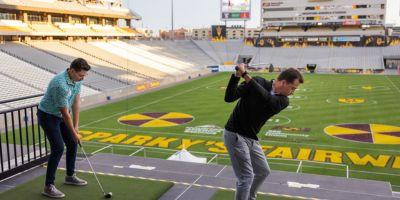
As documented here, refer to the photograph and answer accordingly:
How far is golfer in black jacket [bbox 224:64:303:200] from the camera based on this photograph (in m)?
4.78

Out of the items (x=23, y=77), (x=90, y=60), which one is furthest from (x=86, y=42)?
(x=23, y=77)

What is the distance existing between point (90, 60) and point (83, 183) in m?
41.0

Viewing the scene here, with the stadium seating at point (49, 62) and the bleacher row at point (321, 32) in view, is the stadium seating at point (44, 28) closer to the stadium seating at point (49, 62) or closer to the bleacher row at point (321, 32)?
the stadium seating at point (49, 62)

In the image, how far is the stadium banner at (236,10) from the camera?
257 ft

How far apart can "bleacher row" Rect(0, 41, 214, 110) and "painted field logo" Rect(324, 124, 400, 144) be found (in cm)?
1787

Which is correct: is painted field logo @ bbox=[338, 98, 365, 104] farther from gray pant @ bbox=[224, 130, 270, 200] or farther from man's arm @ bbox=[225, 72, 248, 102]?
man's arm @ bbox=[225, 72, 248, 102]

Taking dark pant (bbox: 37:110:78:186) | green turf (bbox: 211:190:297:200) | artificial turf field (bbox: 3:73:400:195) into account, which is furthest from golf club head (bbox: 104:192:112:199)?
artificial turf field (bbox: 3:73:400:195)

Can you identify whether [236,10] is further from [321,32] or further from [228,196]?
[228,196]

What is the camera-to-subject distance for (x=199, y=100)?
30922 millimetres

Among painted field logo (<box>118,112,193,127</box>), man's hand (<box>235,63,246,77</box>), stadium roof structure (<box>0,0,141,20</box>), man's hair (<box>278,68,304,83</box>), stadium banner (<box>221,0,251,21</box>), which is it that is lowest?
painted field logo (<box>118,112,193,127</box>)

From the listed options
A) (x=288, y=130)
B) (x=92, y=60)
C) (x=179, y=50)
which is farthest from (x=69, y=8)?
(x=288, y=130)

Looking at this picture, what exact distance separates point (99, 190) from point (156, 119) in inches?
643

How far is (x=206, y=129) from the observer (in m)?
20.1

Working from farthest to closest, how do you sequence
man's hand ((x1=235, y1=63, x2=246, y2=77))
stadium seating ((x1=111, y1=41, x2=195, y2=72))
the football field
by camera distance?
stadium seating ((x1=111, y1=41, x2=195, y2=72)) → the football field → man's hand ((x1=235, y1=63, x2=246, y2=77))
